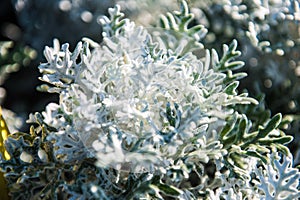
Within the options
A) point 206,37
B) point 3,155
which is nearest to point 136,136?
point 3,155

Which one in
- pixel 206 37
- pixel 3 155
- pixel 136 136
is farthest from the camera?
pixel 206 37

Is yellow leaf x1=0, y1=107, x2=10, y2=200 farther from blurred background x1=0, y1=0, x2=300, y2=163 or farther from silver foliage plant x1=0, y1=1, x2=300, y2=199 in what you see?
blurred background x1=0, y1=0, x2=300, y2=163

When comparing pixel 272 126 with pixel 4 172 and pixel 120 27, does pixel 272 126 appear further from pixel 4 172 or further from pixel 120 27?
pixel 4 172

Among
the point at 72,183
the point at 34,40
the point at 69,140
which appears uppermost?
the point at 69,140

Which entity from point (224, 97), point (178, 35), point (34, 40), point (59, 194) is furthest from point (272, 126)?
point (34, 40)

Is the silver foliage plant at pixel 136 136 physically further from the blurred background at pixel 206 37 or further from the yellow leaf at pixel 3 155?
the blurred background at pixel 206 37

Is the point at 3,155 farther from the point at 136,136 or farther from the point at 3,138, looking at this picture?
the point at 136,136

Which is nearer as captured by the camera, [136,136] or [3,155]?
[136,136]
